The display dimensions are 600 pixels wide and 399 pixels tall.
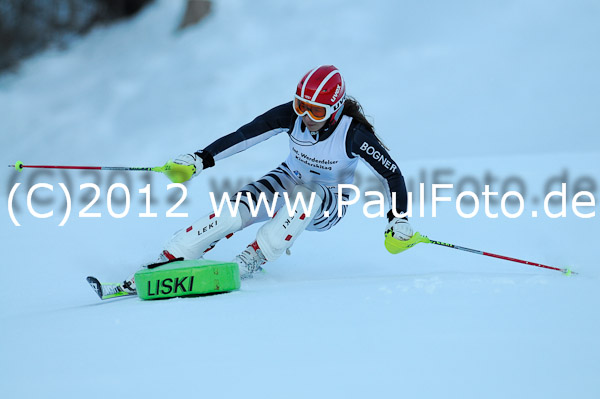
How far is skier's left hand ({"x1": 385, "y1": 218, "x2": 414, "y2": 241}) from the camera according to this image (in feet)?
11.3

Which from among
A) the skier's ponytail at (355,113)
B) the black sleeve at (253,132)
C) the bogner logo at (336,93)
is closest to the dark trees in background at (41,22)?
the black sleeve at (253,132)

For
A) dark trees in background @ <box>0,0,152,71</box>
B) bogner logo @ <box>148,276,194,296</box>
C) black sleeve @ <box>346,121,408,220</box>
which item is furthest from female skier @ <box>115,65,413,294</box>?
dark trees in background @ <box>0,0,152,71</box>

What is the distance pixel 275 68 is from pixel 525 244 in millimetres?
7176

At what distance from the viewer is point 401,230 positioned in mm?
3449

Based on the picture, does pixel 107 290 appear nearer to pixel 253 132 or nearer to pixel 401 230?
pixel 253 132

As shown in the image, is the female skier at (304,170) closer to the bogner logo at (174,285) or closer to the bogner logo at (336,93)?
the bogner logo at (336,93)

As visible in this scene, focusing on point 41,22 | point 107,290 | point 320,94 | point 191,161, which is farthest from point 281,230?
point 41,22

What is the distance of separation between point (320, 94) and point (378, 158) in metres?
0.43

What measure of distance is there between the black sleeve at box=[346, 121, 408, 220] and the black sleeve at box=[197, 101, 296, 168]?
348 mm

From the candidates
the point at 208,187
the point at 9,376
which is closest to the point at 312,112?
the point at 9,376

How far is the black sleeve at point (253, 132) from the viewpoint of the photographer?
3.67 metres

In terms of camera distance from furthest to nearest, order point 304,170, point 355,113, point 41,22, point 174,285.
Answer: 1. point 41,22
2. point 304,170
3. point 355,113
4. point 174,285

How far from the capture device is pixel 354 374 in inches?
77.7

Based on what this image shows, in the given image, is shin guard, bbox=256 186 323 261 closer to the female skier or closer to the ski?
the female skier
